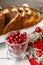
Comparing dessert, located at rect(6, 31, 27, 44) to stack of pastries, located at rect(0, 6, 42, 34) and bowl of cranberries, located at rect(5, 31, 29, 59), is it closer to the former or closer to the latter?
bowl of cranberries, located at rect(5, 31, 29, 59)

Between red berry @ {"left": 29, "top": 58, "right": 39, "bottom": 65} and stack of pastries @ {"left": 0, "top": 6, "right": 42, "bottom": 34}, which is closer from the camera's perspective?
red berry @ {"left": 29, "top": 58, "right": 39, "bottom": 65}

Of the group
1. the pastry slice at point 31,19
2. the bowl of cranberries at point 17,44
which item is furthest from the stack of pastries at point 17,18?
the bowl of cranberries at point 17,44

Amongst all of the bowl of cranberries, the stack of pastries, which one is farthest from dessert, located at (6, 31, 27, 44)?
the stack of pastries

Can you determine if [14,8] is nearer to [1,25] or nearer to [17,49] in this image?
[1,25]

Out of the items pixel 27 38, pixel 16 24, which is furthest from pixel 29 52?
pixel 16 24

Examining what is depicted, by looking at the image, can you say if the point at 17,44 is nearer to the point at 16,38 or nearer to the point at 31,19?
the point at 16,38

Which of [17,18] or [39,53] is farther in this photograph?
[17,18]

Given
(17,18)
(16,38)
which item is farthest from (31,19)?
(16,38)
